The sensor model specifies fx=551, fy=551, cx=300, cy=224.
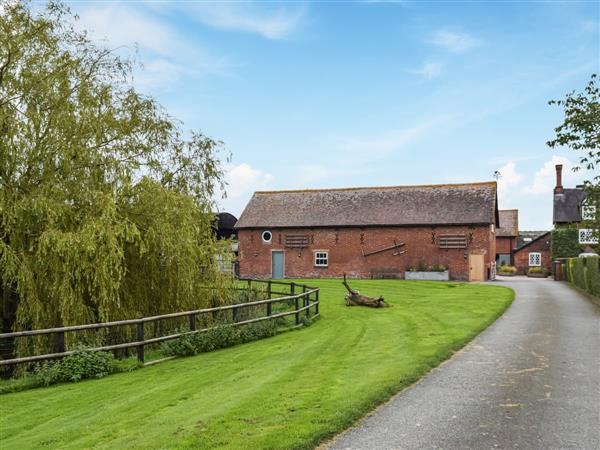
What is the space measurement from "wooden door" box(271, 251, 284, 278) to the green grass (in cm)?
2836

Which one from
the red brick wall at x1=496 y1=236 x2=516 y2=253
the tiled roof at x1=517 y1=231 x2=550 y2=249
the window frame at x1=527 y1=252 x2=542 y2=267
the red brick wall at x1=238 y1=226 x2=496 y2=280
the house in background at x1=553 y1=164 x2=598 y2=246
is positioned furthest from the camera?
the tiled roof at x1=517 y1=231 x2=550 y2=249

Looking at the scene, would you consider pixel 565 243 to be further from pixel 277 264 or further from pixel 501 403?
pixel 501 403

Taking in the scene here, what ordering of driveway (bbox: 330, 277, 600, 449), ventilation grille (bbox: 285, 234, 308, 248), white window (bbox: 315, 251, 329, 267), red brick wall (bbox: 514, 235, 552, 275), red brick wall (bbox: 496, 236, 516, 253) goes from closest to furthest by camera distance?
driveway (bbox: 330, 277, 600, 449) < white window (bbox: 315, 251, 329, 267) < ventilation grille (bbox: 285, 234, 308, 248) < red brick wall (bbox: 514, 235, 552, 275) < red brick wall (bbox: 496, 236, 516, 253)

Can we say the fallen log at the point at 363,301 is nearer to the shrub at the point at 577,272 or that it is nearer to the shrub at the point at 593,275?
the shrub at the point at 593,275

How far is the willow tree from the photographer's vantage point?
12945 millimetres

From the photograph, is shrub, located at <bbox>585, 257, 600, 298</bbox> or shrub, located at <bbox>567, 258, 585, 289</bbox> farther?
shrub, located at <bbox>567, 258, 585, 289</bbox>

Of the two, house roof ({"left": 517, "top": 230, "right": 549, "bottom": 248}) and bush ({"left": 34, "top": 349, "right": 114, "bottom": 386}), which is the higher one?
house roof ({"left": 517, "top": 230, "right": 549, "bottom": 248})

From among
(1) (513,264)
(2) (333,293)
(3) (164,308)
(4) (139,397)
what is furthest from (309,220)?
(4) (139,397)

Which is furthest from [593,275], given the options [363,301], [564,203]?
[564,203]

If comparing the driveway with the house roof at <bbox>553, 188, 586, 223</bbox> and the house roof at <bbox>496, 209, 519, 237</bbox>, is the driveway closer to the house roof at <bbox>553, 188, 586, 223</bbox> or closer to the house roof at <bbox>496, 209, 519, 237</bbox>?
the house roof at <bbox>553, 188, 586, 223</bbox>

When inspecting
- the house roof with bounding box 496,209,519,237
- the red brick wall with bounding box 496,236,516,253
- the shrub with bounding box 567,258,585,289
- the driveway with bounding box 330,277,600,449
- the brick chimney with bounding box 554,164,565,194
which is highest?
the brick chimney with bounding box 554,164,565,194

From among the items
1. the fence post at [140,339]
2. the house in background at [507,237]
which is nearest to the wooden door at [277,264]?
the house in background at [507,237]

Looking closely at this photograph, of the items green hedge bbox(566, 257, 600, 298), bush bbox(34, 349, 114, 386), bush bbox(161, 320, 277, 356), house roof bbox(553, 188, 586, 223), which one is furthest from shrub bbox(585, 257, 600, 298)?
house roof bbox(553, 188, 586, 223)

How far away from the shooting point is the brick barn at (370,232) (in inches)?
1576
